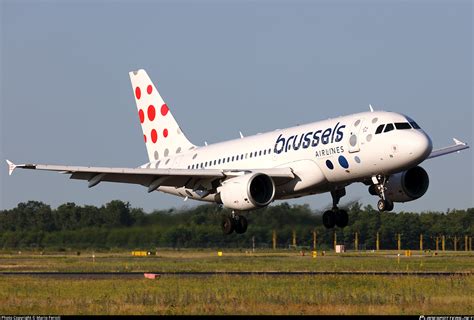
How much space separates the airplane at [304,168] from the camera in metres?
43.4

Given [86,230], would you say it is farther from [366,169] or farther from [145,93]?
[366,169]

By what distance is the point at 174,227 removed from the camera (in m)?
61.5

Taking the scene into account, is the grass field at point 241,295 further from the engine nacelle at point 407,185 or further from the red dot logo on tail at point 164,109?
the red dot logo on tail at point 164,109

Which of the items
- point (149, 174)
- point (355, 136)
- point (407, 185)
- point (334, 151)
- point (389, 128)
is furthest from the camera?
A: point (149, 174)

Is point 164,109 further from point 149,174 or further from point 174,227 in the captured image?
point 149,174

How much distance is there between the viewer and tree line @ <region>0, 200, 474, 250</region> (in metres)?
57.1

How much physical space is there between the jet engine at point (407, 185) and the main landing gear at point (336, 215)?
2.45m

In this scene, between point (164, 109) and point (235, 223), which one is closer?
point (235, 223)

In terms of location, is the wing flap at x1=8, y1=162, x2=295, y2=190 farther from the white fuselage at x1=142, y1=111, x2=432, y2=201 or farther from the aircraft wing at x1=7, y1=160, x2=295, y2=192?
the white fuselage at x1=142, y1=111, x2=432, y2=201

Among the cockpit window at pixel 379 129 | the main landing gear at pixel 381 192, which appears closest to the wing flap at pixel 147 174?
the main landing gear at pixel 381 192

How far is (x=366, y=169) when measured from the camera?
44000 mm

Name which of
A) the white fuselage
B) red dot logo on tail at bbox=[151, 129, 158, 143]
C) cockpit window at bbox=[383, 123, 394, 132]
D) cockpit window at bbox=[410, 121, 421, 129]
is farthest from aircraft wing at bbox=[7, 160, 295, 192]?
red dot logo on tail at bbox=[151, 129, 158, 143]

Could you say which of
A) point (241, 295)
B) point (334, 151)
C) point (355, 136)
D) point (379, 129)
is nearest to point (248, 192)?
point (334, 151)

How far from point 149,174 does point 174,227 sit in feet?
39.6
